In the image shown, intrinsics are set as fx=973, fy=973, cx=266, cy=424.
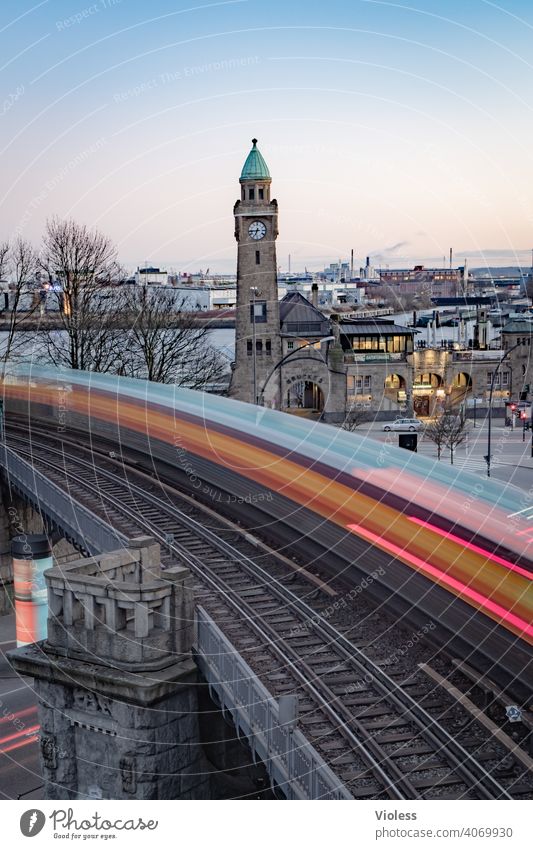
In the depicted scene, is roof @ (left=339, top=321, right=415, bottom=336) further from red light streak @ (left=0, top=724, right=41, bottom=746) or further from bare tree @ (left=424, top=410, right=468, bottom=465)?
red light streak @ (left=0, top=724, right=41, bottom=746)

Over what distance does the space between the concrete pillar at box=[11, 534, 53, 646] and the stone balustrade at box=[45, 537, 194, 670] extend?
342 inches

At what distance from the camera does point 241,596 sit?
19172 millimetres

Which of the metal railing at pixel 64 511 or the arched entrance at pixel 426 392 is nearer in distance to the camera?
the metal railing at pixel 64 511

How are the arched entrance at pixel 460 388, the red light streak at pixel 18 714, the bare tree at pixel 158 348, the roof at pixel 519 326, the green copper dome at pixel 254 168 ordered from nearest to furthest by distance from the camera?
1. the red light streak at pixel 18 714
2. the bare tree at pixel 158 348
3. the green copper dome at pixel 254 168
4. the arched entrance at pixel 460 388
5. the roof at pixel 519 326

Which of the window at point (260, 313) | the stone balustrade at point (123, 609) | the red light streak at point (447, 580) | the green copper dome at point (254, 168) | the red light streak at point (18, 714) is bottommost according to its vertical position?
the red light streak at point (18, 714)

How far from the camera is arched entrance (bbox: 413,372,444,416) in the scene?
224 feet

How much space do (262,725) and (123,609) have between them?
416 cm

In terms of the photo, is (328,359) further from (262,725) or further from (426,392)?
(262,725)

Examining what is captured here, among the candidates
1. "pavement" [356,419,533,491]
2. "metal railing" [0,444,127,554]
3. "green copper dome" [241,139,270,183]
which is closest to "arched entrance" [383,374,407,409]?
"pavement" [356,419,533,491]

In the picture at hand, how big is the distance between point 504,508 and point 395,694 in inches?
127

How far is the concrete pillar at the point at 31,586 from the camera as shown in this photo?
27297 millimetres

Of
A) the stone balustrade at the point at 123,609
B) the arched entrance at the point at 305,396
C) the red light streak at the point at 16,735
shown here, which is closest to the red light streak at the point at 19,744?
the red light streak at the point at 16,735

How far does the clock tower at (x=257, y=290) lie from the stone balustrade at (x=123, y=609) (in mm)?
48834

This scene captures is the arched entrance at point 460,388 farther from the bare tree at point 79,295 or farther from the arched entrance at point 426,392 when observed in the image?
the bare tree at point 79,295
